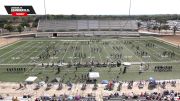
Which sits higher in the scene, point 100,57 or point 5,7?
point 5,7

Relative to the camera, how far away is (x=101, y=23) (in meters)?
110

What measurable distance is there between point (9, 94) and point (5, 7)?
4560 centimetres

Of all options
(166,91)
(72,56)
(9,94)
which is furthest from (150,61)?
(9,94)

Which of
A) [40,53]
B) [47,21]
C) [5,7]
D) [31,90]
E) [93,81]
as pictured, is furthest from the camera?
[47,21]

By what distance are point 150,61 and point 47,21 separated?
68857mm

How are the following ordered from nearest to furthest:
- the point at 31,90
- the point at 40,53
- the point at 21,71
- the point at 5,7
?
the point at 31,90 → the point at 21,71 → the point at 40,53 → the point at 5,7

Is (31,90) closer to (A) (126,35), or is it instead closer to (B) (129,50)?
(B) (129,50)

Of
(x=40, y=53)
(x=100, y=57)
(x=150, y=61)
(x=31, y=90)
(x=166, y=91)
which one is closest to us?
(x=166, y=91)

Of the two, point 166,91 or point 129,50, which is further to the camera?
point 129,50

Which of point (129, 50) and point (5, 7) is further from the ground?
point (5, 7)

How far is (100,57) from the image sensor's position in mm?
49250

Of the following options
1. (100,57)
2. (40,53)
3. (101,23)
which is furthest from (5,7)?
(101,23)

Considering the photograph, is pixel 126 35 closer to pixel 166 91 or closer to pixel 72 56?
pixel 72 56

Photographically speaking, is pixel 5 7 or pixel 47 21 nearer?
pixel 5 7
